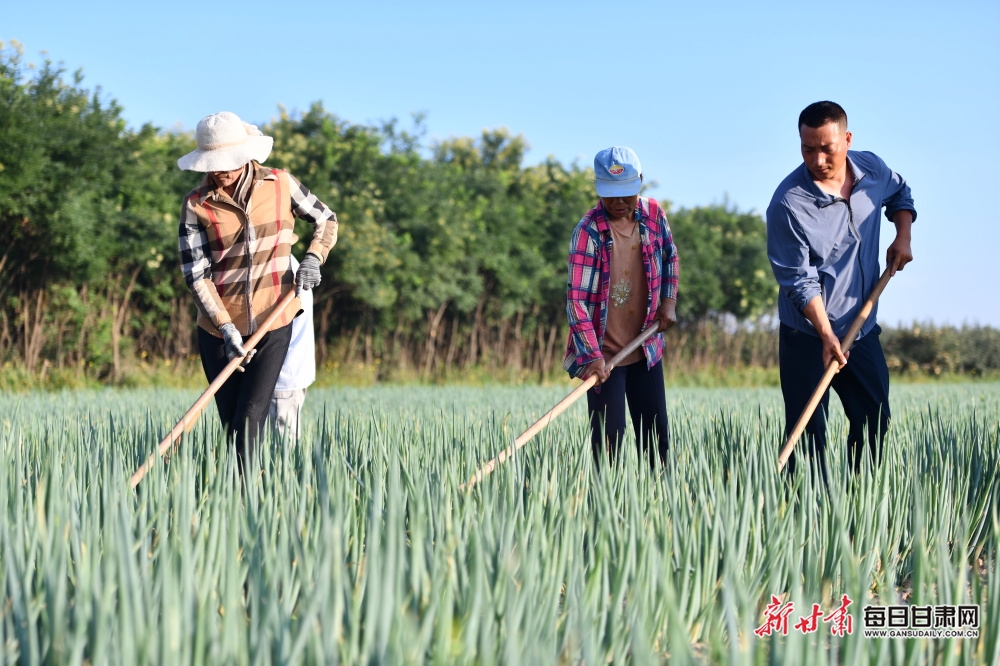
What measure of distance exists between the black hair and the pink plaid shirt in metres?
0.69

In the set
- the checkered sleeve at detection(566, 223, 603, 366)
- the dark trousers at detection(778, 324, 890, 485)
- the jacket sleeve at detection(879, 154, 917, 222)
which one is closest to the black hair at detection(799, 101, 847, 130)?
the jacket sleeve at detection(879, 154, 917, 222)

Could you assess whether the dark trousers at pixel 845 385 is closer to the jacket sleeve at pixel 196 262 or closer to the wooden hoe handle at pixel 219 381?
the wooden hoe handle at pixel 219 381

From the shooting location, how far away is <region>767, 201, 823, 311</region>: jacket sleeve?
3.06 m

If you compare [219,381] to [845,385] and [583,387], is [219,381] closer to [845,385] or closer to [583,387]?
[583,387]

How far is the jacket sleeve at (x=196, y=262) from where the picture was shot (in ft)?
10.6

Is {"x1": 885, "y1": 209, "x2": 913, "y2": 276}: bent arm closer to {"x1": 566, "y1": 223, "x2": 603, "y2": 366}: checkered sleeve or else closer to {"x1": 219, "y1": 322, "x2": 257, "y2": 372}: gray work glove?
{"x1": 566, "y1": 223, "x2": 603, "y2": 366}: checkered sleeve

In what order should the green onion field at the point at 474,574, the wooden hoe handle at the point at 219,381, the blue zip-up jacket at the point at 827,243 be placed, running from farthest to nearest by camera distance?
the blue zip-up jacket at the point at 827,243 < the wooden hoe handle at the point at 219,381 < the green onion field at the point at 474,574

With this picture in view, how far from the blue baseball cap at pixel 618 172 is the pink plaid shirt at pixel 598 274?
160 millimetres

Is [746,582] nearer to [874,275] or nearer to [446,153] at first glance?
[874,275]

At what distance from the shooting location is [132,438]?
351 centimetres

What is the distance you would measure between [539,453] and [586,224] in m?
0.95

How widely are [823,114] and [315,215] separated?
185 cm

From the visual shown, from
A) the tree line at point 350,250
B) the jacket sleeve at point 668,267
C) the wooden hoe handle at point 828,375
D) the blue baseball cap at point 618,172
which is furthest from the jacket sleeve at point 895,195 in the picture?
the tree line at point 350,250

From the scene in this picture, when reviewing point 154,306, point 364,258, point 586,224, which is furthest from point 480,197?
point 586,224
